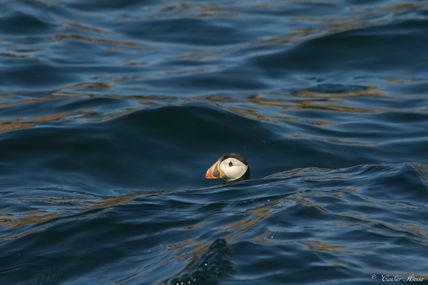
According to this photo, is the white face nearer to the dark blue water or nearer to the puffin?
the puffin

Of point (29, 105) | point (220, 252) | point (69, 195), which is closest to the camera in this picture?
Result: point (220, 252)

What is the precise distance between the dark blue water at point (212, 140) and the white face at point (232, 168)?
0.68 feet

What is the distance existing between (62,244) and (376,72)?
7607 millimetres

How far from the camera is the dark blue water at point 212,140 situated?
262 inches

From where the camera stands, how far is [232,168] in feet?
31.0

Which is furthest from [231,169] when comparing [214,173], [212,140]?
[212,140]

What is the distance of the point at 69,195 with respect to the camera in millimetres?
9258

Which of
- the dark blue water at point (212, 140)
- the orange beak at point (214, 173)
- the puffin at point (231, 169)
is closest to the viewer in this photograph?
the dark blue water at point (212, 140)

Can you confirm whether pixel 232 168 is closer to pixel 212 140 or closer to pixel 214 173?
pixel 214 173

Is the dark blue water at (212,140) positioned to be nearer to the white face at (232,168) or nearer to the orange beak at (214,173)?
the white face at (232,168)

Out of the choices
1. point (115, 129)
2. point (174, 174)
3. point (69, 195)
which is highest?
point (115, 129)

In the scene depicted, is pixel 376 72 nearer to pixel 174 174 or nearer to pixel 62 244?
pixel 174 174

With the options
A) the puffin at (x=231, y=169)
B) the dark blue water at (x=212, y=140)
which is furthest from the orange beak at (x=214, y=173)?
the dark blue water at (x=212, y=140)

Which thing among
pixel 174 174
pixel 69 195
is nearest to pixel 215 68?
pixel 174 174
